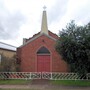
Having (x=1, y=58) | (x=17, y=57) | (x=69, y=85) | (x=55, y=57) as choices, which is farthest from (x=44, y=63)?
(x=69, y=85)

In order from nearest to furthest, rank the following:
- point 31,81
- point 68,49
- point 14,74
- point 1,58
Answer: point 68,49, point 31,81, point 14,74, point 1,58

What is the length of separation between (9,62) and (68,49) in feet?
26.3

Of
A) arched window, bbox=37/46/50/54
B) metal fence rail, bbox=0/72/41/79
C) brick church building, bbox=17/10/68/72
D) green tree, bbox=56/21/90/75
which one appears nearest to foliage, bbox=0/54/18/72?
metal fence rail, bbox=0/72/41/79

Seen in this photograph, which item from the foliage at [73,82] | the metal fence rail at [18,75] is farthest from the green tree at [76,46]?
the metal fence rail at [18,75]

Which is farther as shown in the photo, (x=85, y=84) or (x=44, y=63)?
(x=44, y=63)

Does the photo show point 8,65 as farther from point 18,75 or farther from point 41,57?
point 41,57

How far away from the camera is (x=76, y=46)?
18.8 meters

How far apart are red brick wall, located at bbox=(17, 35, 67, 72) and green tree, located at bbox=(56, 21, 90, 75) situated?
5.69 m

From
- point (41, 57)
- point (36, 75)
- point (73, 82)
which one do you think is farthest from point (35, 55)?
point (73, 82)

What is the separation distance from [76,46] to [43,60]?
737 cm

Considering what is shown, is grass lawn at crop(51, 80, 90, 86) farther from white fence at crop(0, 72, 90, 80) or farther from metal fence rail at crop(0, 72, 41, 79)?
metal fence rail at crop(0, 72, 41, 79)

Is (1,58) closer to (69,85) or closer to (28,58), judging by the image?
(28,58)

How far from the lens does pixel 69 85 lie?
1923 centimetres

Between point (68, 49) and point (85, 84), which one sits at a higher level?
point (68, 49)
